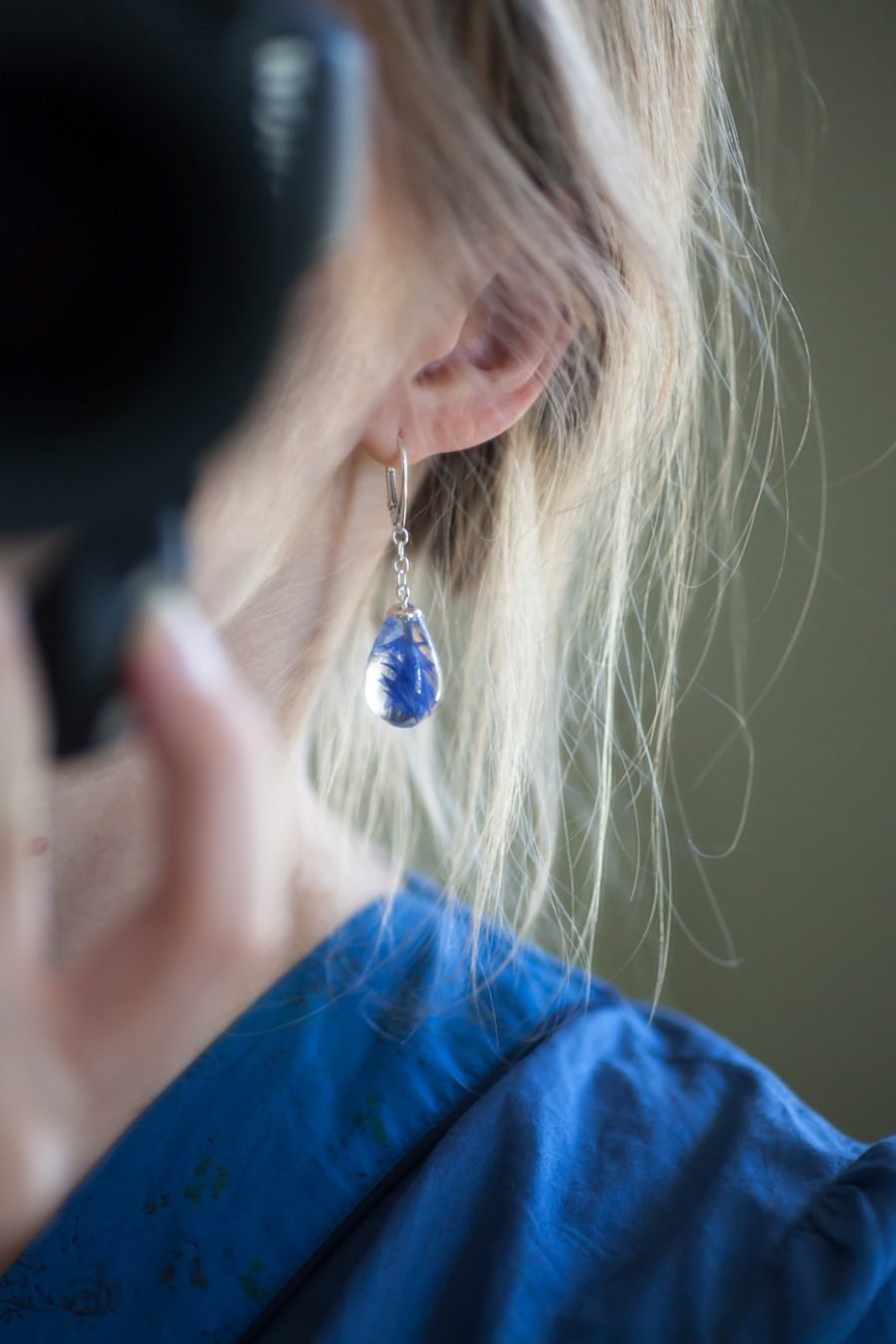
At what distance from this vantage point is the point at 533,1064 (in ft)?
1.89

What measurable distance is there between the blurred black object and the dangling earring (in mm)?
259

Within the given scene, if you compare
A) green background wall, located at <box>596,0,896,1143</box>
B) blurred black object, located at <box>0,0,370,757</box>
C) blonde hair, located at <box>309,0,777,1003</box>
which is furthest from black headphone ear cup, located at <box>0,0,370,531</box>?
green background wall, located at <box>596,0,896,1143</box>

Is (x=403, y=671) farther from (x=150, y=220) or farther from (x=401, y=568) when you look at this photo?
(x=150, y=220)

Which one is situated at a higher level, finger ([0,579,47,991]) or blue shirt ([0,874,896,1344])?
finger ([0,579,47,991])

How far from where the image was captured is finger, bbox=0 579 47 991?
0.82 feet

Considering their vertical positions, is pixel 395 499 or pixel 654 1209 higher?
pixel 395 499

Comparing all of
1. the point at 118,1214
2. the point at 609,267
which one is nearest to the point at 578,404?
the point at 609,267

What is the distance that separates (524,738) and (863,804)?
1.59 feet

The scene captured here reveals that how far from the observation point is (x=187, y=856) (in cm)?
27

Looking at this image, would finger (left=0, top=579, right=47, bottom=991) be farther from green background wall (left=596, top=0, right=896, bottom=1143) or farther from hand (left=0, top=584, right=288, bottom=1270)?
green background wall (left=596, top=0, right=896, bottom=1143)

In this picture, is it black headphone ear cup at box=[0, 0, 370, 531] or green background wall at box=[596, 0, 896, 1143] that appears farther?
green background wall at box=[596, 0, 896, 1143]

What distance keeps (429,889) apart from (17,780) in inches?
19.1

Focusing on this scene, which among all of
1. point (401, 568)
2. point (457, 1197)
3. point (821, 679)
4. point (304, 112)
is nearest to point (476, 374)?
point (401, 568)

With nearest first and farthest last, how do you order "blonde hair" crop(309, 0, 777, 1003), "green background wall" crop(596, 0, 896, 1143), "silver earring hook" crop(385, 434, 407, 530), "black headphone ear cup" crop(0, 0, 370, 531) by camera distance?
"black headphone ear cup" crop(0, 0, 370, 531), "blonde hair" crop(309, 0, 777, 1003), "silver earring hook" crop(385, 434, 407, 530), "green background wall" crop(596, 0, 896, 1143)
